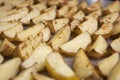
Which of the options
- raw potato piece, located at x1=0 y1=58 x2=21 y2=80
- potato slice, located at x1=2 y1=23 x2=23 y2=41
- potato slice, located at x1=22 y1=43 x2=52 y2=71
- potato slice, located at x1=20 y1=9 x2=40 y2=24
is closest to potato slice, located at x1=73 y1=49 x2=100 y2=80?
potato slice, located at x1=22 y1=43 x2=52 y2=71

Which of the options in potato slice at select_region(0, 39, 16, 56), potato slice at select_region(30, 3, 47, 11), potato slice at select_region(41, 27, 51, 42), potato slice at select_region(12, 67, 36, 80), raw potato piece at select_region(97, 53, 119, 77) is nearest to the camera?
potato slice at select_region(12, 67, 36, 80)

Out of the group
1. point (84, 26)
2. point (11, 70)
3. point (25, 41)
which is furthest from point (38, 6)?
point (11, 70)

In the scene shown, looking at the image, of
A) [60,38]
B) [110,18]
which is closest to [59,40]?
[60,38]

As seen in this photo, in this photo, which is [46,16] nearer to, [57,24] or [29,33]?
[57,24]

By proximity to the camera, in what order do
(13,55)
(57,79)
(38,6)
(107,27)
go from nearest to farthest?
(57,79) < (13,55) < (107,27) < (38,6)

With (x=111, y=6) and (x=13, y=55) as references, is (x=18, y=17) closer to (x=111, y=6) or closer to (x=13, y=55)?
(x=13, y=55)

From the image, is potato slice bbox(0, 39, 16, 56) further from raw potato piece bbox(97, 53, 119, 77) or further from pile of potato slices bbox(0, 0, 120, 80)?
raw potato piece bbox(97, 53, 119, 77)
